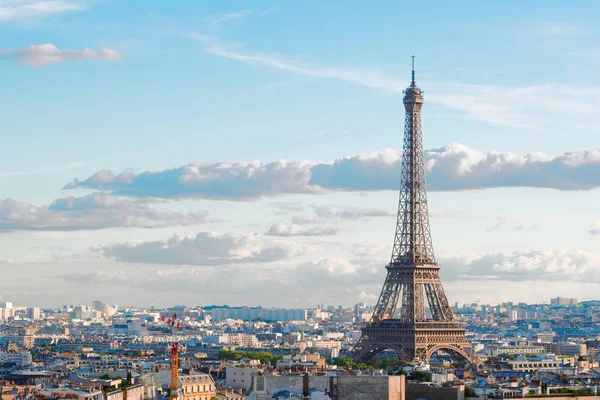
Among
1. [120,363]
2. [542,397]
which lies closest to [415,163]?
[120,363]

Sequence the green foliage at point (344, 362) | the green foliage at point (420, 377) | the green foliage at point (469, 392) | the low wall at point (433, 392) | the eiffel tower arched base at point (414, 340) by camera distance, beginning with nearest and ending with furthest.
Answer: the low wall at point (433, 392) < the green foliage at point (469, 392) < the green foliage at point (420, 377) < the green foliage at point (344, 362) < the eiffel tower arched base at point (414, 340)

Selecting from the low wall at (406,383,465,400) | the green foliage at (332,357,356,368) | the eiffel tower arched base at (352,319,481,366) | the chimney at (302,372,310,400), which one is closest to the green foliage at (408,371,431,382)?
the low wall at (406,383,465,400)

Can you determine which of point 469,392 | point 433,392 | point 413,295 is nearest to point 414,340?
point 413,295

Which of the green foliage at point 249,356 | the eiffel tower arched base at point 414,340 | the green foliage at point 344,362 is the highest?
the eiffel tower arched base at point 414,340

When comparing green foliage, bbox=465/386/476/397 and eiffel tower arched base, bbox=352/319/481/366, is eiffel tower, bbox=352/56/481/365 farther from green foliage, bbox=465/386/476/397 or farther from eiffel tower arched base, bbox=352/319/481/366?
green foliage, bbox=465/386/476/397

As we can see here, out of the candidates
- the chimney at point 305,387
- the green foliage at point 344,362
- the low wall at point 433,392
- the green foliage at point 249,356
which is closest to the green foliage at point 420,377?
the low wall at point 433,392

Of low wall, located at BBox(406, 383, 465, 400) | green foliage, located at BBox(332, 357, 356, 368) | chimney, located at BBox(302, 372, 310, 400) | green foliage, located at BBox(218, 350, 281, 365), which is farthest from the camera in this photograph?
green foliage, located at BBox(218, 350, 281, 365)

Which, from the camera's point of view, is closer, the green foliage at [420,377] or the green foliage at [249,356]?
the green foliage at [420,377]

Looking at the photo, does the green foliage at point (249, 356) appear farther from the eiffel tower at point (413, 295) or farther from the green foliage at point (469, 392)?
the green foliage at point (469, 392)
